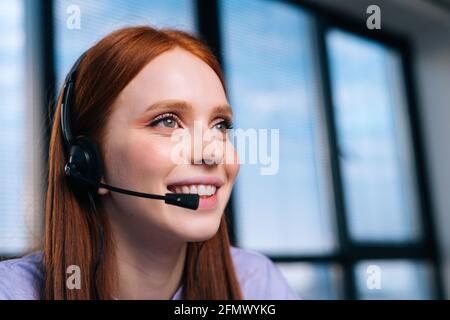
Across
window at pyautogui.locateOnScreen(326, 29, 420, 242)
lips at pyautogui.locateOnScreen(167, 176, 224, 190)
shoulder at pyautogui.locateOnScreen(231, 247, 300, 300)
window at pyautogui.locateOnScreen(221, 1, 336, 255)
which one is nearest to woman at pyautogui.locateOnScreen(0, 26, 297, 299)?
lips at pyautogui.locateOnScreen(167, 176, 224, 190)

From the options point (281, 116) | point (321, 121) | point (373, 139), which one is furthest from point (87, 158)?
point (373, 139)

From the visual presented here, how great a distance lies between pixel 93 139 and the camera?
0.60 m

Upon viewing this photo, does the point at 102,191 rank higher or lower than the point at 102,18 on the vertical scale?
lower

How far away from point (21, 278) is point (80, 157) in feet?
0.55

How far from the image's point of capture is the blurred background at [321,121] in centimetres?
107

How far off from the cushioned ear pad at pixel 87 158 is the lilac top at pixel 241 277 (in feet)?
0.47

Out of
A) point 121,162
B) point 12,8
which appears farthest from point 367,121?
point 121,162

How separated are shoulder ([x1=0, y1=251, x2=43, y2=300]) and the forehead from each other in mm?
237

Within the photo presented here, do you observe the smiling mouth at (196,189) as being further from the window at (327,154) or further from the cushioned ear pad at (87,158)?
the window at (327,154)

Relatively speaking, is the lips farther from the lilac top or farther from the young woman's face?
the lilac top

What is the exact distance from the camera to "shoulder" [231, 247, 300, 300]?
752mm

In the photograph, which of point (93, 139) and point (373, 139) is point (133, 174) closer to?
point (93, 139)

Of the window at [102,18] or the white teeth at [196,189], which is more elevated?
the window at [102,18]

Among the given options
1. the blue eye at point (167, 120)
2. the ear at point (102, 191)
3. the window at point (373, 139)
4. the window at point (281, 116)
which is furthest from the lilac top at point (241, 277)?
the window at point (373, 139)
